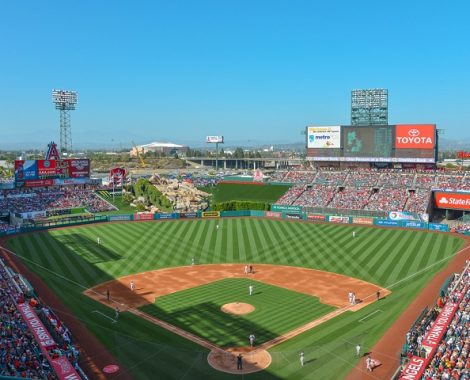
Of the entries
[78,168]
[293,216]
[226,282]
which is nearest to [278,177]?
[293,216]

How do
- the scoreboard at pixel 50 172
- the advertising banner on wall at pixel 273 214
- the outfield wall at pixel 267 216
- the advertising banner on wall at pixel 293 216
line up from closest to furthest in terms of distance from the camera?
the outfield wall at pixel 267 216
the advertising banner on wall at pixel 293 216
the advertising banner on wall at pixel 273 214
the scoreboard at pixel 50 172

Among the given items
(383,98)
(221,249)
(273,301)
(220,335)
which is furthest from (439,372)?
(383,98)

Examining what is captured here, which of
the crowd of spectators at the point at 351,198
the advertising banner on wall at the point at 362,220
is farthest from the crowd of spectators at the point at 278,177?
the advertising banner on wall at the point at 362,220

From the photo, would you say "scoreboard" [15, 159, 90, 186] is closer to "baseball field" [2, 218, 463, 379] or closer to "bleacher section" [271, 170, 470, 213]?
"baseball field" [2, 218, 463, 379]

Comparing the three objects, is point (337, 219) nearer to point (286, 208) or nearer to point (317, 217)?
point (317, 217)

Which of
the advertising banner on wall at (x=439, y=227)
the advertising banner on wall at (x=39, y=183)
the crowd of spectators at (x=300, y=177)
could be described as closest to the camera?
the advertising banner on wall at (x=439, y=227)

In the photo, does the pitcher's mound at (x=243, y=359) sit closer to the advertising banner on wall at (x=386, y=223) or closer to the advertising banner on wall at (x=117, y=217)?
the advertising banner on wall at (x=386, y=223)

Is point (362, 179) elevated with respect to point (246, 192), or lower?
elevated

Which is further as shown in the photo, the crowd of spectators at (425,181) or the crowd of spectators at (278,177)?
the crowd of spectators at (278,177)
